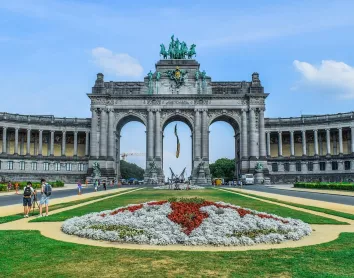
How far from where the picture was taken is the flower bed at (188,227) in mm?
14961

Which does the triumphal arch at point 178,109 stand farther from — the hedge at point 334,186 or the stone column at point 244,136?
the hedge at point 334,186

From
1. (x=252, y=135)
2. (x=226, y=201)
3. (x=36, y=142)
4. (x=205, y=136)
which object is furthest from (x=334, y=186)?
(x=36, y=142)

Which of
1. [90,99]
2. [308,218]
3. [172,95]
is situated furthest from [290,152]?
[308,218]

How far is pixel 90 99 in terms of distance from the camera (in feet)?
331

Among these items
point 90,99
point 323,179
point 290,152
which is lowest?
point 323,179

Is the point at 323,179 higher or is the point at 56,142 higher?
the point at 56,142

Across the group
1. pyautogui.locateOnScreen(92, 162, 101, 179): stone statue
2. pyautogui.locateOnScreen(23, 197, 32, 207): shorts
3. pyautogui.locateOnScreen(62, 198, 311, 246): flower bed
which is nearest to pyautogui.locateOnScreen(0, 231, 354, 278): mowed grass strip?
pyautogui.locateOnScreen(62, 198, 311, 246): flower bed

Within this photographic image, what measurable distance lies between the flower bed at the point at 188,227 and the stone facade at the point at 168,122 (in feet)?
252

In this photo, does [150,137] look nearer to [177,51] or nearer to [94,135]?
[94,135]

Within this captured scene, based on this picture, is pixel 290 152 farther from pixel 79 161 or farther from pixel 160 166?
pixel 79 161

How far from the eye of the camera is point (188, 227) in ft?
52.5

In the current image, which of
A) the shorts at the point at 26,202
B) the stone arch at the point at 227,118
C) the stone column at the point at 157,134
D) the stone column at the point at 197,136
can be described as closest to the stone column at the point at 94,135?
the stone column at the point at 157,134

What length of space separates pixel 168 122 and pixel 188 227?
90.3m

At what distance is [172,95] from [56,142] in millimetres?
40248
